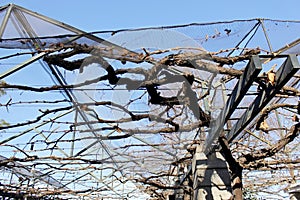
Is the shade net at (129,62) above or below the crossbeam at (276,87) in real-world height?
above

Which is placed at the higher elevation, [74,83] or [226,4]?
[226,4]

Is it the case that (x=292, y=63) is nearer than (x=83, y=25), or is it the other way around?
(x=292, y=63)

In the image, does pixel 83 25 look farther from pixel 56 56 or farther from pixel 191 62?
pixel 191 62

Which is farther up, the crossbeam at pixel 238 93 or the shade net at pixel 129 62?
the shade net at pixel 129 62

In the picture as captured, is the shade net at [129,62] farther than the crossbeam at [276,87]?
Yes

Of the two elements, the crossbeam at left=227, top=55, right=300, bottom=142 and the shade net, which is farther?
the shade net

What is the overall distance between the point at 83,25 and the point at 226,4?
1134mm

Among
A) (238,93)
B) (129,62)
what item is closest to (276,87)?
(238,93)

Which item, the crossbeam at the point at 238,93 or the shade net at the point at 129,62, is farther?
the shade net at the point at 129,62

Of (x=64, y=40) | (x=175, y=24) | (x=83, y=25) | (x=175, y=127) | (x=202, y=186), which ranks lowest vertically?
(x=202, y=186)

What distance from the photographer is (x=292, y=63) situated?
1.36m

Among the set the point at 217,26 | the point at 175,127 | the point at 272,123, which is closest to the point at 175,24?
the point at 217,26

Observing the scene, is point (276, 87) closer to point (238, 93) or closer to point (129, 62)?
point (238, 93)

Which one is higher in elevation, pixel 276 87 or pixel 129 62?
pixel 129 62
